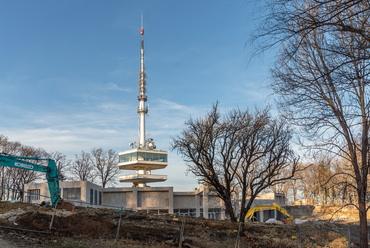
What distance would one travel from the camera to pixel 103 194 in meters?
51.6

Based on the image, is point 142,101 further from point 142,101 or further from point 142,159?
point 142,159

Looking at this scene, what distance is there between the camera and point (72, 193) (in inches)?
1783

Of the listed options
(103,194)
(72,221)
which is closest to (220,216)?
(103,194)

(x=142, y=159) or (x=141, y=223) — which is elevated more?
(x=142, y=159)

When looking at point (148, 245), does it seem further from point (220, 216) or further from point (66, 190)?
point (220, 216)

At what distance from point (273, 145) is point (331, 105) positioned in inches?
456

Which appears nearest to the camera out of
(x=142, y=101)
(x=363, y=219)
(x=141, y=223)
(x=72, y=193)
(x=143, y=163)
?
(x=363, y=219)

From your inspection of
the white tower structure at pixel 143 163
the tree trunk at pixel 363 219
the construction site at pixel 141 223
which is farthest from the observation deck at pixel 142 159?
the tree trunk at pixel 363 219

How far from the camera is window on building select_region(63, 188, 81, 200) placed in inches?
1770

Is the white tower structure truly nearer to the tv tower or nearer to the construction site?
the tv tower

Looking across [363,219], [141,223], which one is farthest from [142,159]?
[363,219]

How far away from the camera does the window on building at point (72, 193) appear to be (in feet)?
148

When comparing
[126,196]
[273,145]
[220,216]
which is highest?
[273,145]

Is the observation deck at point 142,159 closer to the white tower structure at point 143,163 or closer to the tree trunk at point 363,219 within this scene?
the white tower structure at point 143,163
